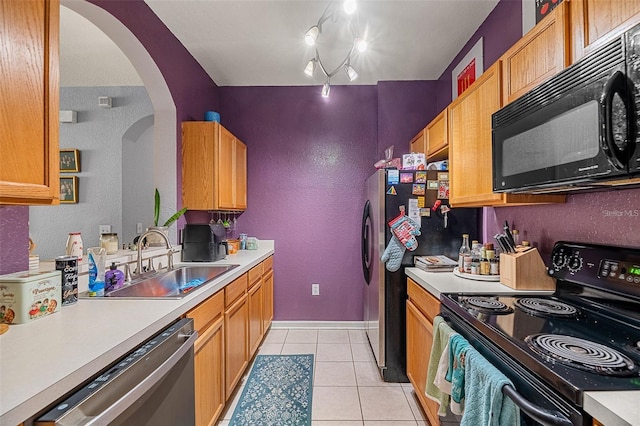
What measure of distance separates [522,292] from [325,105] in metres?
2.75

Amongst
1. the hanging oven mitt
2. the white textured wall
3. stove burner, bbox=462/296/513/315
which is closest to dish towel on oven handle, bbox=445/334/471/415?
stove burner, bbox=462/296/513/315

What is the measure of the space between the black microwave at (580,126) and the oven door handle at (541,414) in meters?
0.66

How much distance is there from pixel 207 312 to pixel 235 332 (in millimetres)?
577

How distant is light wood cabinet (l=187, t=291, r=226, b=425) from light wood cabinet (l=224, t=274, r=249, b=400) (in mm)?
74

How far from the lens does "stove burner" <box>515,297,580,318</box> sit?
1.24m

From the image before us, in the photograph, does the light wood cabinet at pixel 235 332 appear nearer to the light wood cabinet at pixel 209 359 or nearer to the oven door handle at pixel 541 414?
the light wood cabinet at pixel 209 359

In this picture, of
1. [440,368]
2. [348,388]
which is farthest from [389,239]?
[440,368]

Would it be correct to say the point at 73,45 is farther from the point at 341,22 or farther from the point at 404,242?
the point at 404,242

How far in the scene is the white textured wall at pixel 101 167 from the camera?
11.7ft

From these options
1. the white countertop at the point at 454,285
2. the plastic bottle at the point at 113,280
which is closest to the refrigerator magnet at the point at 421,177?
the white countertop at the point at 454,285

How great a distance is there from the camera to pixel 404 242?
2.41m

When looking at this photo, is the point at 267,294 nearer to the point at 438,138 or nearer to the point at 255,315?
the point at 255,315

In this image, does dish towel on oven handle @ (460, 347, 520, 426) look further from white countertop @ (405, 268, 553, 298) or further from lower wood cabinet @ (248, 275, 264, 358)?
lower wood cabinet @ (248, 275, 264, 358)

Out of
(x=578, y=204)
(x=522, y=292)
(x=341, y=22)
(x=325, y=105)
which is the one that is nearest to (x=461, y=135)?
(x=578, y=204)
